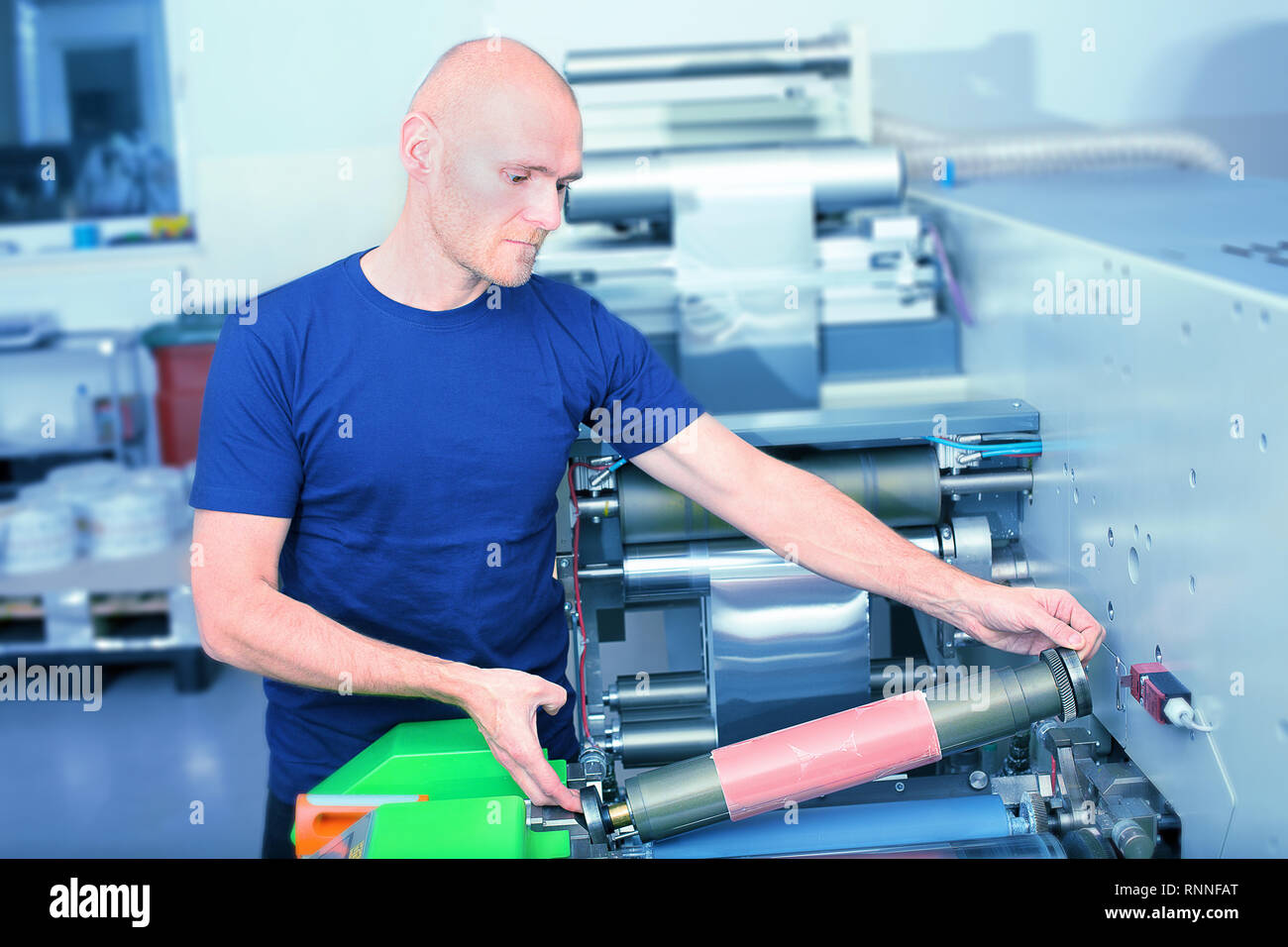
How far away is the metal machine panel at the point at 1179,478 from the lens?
2.45 ft

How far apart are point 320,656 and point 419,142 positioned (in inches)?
17.1

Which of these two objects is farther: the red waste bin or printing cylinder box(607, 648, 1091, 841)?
the red waste bin

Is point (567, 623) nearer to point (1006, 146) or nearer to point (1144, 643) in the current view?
point (1144, 643)

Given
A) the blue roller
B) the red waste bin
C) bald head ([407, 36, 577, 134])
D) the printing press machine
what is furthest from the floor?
bald head ([407, 36, 577, 134])

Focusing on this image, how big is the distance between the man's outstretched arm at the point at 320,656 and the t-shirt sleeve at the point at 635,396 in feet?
1.00

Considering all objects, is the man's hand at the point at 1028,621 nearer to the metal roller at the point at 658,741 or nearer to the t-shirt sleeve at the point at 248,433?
the metal roller at the point at 658,741

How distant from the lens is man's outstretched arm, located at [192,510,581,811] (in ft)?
2.74

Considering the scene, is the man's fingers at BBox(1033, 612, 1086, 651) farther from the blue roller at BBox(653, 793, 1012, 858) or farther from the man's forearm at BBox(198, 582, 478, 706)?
the man's forearm at BBox(198, 582, 478, 706)

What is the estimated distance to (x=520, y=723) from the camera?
83 cm

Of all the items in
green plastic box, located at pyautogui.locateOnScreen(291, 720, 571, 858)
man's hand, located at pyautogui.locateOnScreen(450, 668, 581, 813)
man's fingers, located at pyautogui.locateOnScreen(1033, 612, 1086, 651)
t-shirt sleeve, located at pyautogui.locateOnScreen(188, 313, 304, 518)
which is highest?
t-shirt sleeve, located at pyautogui.locateOnScreen(188, 313, 304, 518)

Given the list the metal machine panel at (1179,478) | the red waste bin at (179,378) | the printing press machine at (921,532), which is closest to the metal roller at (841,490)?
the printing press machine at (921,532)
